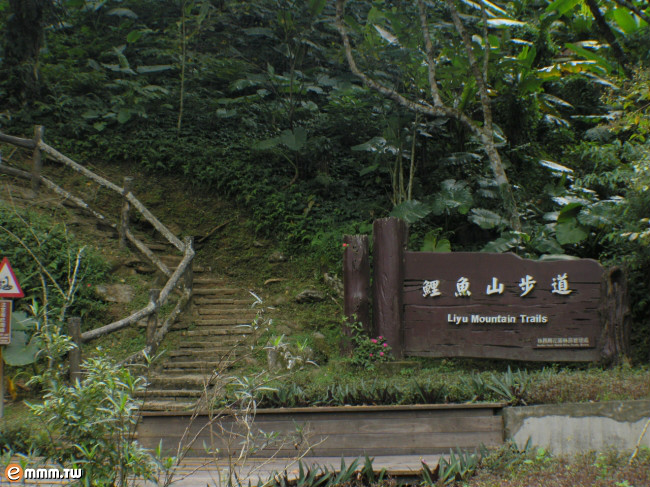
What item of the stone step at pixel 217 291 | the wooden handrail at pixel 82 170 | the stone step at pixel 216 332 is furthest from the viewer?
the wooden handrail at pixel 82 170

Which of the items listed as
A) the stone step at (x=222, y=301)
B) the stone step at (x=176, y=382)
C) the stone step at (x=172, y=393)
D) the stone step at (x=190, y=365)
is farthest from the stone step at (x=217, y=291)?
the stone step at (x=172, y=393)

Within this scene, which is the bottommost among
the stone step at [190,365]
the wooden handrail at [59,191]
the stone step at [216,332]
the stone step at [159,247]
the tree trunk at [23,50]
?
the stone step at [190,365]

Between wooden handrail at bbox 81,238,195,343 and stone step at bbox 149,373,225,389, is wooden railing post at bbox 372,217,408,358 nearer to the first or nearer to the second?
stone step at bbox 149,373,225,389

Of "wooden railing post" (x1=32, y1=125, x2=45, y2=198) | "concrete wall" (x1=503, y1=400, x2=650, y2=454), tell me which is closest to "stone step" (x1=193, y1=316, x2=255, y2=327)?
"wooden railing post" (x1=32, y1=125, x2=45, y2=198)

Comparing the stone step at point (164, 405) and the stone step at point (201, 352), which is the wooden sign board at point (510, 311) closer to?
the stone step at point (201, 352)

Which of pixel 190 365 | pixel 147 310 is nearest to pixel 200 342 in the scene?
pixel 190 365

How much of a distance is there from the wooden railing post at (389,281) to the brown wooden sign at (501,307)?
1cm

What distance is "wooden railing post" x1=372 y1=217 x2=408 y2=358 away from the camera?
262 inches

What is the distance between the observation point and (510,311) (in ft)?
21.5

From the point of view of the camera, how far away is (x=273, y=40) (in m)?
15.1

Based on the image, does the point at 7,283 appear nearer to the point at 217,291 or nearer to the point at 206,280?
the point at 217,291

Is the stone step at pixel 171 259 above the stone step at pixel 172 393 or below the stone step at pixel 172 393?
above

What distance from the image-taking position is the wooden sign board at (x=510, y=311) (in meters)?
6.50

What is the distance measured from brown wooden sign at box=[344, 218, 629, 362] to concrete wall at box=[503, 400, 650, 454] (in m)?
1.56
